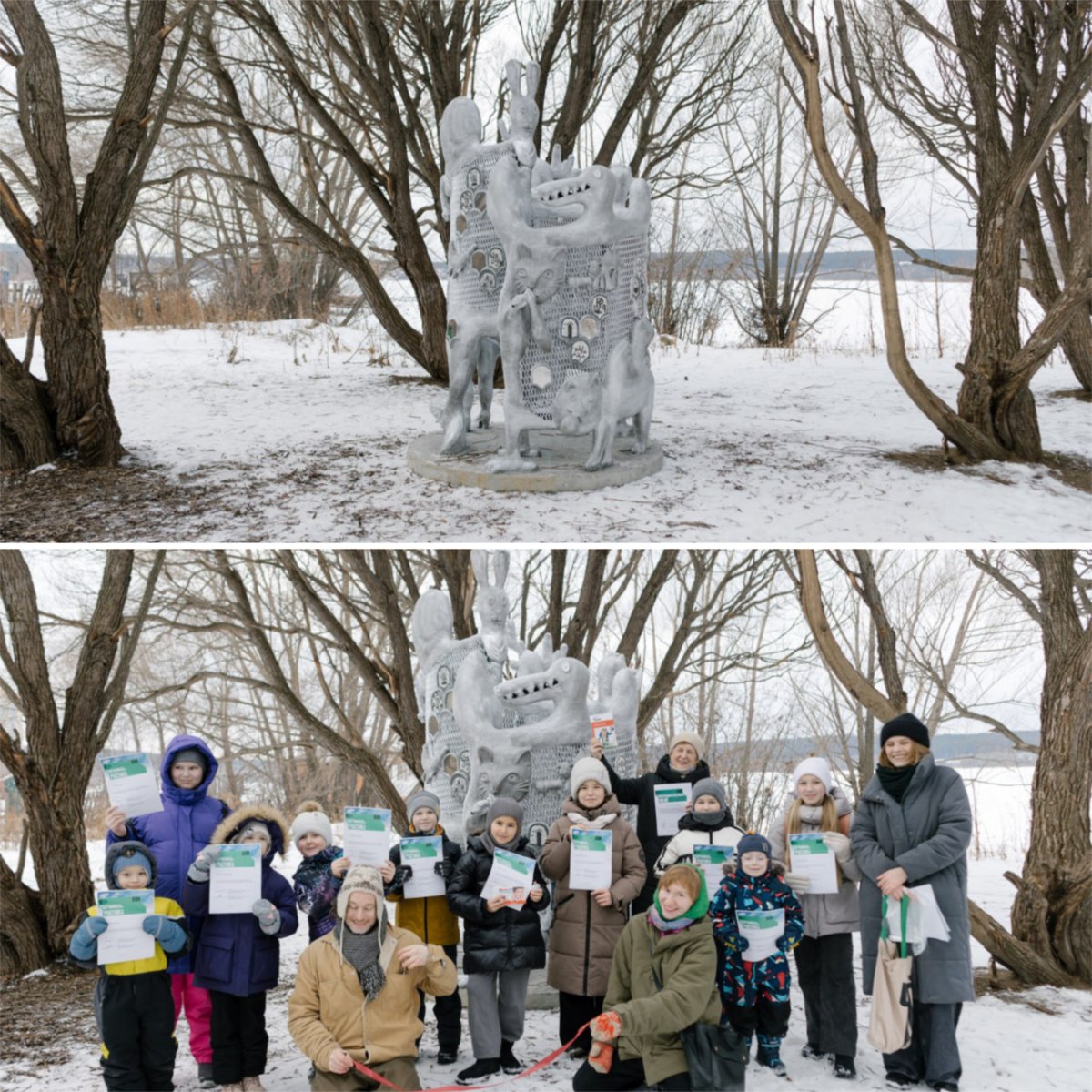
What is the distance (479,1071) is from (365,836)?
3.29ft

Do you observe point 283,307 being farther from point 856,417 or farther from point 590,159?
point 856,417

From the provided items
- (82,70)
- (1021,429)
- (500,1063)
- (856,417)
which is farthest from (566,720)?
(82,70)

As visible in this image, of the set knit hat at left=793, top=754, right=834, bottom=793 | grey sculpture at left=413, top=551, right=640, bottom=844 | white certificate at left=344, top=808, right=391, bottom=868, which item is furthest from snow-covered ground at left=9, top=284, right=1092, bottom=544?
white certificate at left=344, top=808, right=391, bottom=868

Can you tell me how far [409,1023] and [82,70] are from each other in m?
11.6

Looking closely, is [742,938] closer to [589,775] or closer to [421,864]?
[589,775]

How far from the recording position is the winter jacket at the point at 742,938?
4090 mm

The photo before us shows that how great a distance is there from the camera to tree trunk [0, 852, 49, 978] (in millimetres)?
6434

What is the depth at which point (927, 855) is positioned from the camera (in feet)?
13.3

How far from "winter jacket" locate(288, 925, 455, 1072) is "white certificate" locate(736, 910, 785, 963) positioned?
114cm

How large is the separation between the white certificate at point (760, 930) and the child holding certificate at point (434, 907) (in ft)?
3.84

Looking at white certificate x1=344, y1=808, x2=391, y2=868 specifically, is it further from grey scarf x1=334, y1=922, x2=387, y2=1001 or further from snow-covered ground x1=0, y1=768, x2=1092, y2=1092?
snow-covered ground x1=0, y1=768, x2=1092, y2=1092

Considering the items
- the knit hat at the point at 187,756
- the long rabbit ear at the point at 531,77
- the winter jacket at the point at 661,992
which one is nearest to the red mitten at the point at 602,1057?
the winter jacket at the point at 661,992

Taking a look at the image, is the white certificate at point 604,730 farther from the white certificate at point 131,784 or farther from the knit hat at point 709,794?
the white certificate at point 131,784

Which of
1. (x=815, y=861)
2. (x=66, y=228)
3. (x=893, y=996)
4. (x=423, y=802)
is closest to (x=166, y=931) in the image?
(x=423, y=802)
